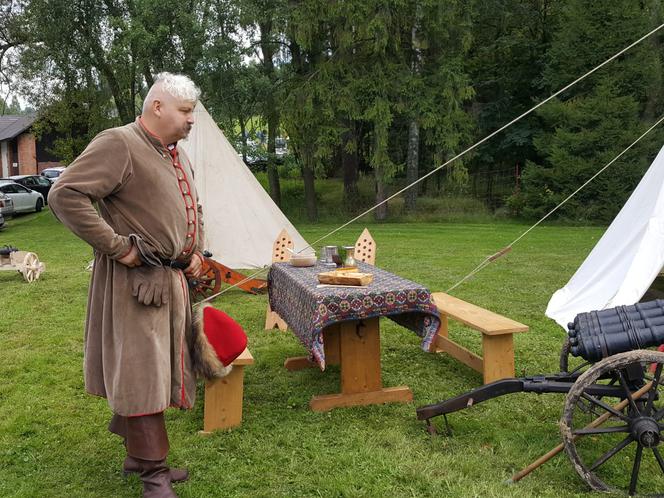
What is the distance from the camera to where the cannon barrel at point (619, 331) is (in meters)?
2.64

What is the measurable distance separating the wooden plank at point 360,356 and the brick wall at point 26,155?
32234mm

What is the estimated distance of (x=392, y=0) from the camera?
569 inches

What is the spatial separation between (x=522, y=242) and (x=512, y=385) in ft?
29.3

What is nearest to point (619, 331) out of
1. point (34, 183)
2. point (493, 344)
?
point (493, 344)

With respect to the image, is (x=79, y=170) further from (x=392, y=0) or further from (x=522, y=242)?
(x=392, y=0)

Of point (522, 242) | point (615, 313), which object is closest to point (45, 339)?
point (615, 313)

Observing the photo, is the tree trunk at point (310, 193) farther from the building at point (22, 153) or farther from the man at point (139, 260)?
the building at point (22, 153)

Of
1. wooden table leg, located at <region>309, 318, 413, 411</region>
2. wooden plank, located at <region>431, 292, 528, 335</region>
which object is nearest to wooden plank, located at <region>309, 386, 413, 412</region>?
wooden table leg, located at <region>309, 318, 413, 411</region>

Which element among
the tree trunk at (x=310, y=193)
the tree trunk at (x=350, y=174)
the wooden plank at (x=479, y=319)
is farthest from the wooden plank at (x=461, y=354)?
the tree trunk at (x=350, y=174)

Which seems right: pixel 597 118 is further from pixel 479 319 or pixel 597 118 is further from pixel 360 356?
pixel 360 356

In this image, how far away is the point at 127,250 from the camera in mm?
2355

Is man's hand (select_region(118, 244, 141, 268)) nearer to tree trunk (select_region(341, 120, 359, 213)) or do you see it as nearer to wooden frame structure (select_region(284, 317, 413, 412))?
wooden frame structure (select_region(284, 317, 413, 412))

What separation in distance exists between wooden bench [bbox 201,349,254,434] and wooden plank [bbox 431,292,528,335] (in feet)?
4.20

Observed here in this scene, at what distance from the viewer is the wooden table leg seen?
362 centimetres
